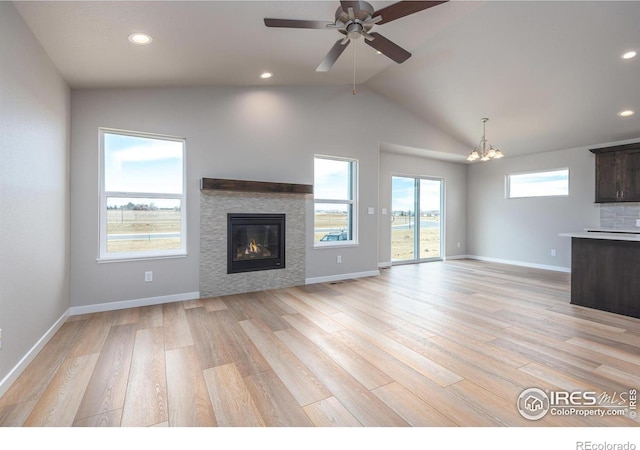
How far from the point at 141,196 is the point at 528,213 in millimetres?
7500

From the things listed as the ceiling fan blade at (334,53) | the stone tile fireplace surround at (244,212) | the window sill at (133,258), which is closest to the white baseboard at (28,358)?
the window sill at (133,258)

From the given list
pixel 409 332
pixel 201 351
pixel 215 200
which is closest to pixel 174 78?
pixel 215 200

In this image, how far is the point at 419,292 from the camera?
4.50 metres

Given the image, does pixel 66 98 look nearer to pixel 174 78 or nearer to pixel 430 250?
pixel 174 78

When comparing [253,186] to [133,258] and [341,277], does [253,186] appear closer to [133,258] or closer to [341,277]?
[133,258]

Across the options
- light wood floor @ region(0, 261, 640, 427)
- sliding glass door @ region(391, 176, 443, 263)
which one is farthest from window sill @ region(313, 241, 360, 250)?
sliding glass door @ region(391, 176, 443, 263)

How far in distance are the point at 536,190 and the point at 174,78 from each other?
7262 millimetres

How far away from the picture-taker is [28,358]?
2367 mm

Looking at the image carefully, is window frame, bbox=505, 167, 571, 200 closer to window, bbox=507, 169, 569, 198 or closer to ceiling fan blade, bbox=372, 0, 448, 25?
window, bbox=507, 169, 569, 198

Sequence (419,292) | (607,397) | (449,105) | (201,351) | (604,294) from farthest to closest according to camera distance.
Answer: (449,105), (419,292), (604,294), (201,351), (607,397)

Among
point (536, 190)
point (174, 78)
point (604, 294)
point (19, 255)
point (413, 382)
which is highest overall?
point (174, 78)

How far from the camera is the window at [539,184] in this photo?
→ 6.33 meters

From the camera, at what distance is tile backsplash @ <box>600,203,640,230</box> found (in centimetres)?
538

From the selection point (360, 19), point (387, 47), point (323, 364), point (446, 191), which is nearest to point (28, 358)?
point (323, 364)
